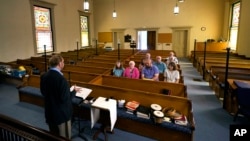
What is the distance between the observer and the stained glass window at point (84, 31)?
1185 cm

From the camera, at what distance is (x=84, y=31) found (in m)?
12.1

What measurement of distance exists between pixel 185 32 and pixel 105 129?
1029cm

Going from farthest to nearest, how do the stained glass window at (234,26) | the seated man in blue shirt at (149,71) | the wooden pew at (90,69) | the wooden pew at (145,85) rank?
the stained glass window at (234,26) < the wooden pew at (90,69) < the seated man in blue shirt at (149,71) < the wooden pew at (145,85)

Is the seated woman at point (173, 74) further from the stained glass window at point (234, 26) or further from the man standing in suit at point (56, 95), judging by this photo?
the stained glass window at point (234, 26)

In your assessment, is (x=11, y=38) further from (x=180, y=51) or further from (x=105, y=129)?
(x=180, y=51)

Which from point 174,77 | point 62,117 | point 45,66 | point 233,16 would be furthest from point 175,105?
point 233,16

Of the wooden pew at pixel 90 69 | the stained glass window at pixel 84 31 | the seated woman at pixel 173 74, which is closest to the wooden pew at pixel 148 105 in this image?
the seated woman at pixel 173 74

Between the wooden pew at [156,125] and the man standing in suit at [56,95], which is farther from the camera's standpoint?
the wooden pew at [156,125]

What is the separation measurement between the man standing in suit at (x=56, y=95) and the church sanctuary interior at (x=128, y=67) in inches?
11.9

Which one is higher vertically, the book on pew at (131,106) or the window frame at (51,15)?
the window frame at (51,15)

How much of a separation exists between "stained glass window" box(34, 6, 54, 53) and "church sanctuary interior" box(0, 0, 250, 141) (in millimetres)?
49

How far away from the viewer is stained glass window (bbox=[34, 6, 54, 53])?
8.31 metres

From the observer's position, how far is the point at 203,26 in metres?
11.0

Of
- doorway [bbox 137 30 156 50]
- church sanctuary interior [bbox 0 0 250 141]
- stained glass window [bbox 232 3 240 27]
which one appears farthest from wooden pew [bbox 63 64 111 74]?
stained glass window [bbox 232 3 240 27]
